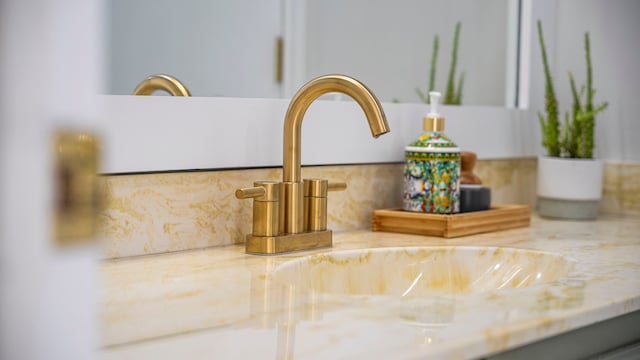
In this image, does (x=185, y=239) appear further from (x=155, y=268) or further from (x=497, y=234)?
(x=497, y=234)

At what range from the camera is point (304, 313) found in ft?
2.56

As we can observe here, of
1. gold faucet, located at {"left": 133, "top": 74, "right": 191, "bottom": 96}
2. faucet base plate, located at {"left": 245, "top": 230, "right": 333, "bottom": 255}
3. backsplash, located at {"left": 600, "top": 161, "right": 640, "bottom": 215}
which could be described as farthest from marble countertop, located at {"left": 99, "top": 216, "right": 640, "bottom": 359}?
backsplash, located at {"left": 600, "top": 161, "right": 640, "bottom": 215}

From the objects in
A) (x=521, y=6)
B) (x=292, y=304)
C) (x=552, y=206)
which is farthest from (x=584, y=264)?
(x=521, y=6)

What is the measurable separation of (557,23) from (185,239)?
3.56 feet

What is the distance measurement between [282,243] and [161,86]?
0.86 ft

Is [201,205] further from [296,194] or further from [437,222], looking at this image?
[437,222]

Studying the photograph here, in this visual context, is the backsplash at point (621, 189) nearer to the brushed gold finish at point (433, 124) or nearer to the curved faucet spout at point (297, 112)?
the brushed gold finish at point (433, 124)

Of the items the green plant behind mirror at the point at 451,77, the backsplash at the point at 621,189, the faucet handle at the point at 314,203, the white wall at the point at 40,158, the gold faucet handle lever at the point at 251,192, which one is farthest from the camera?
the backsplash at the point at 621,189

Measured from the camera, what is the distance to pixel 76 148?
342mm

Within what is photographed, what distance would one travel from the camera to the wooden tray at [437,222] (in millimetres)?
1335

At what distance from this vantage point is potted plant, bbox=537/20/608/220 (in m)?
1.64

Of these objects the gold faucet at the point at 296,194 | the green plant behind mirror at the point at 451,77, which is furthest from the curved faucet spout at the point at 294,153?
the green plant behind mirror at the point at 451,77

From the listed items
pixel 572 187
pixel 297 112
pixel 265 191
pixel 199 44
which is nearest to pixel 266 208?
pixel 265 191

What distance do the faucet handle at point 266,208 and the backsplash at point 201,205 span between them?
8 centimetres
